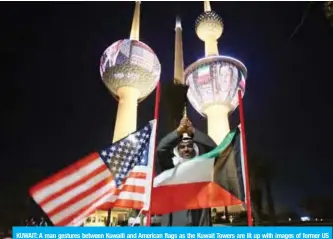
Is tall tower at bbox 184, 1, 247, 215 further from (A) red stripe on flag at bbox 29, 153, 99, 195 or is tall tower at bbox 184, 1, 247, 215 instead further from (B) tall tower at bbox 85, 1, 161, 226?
(A) red stripe on flag at bbox 29, 153, 99, 195

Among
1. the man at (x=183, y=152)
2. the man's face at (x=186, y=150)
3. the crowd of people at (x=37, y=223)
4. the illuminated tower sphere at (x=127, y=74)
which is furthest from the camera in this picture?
the illuminated tower sphere at (x=127, y=74)

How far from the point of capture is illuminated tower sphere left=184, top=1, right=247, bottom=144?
5588cm

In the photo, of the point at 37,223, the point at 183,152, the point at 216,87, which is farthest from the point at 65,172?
the point at 216,87

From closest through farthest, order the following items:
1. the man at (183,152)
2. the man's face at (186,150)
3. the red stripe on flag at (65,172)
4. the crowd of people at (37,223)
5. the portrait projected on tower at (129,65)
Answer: the red stripe on flag at (65,172) < the man at (183,152) < the man's face at (186,150) < the crowd of people at (37,223) < the portrait projected on tower at (129,65)

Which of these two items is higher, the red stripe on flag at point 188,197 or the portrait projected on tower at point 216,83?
the portrait projected on tower at point 216,83

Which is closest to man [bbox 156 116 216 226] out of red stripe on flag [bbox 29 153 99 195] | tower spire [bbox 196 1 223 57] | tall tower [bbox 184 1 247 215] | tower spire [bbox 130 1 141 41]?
red stripe on flag [bbox 29 153 99 195]

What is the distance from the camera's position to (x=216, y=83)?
183ft

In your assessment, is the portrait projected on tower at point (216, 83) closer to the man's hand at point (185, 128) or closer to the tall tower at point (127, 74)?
the tall tower at point (127, 74)

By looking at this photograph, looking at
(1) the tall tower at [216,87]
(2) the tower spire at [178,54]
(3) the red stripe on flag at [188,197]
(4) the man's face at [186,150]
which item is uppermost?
(2) the tower spire at [178,54]

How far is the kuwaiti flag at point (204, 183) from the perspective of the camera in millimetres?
4457

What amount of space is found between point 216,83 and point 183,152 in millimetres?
51840

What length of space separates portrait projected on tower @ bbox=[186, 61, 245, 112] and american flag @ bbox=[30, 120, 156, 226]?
5170 centimetres

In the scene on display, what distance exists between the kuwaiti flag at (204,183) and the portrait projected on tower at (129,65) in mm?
50471

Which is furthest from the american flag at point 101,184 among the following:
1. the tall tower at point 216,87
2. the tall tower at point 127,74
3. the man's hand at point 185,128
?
the tall tower at point 216,87
